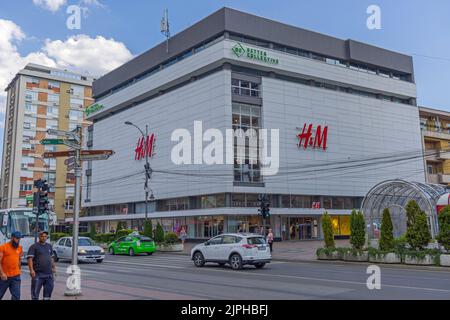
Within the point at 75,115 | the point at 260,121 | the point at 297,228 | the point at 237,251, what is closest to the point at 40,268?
the point at 237,251

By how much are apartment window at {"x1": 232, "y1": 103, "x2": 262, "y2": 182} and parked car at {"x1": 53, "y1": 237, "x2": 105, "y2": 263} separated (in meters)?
22.2

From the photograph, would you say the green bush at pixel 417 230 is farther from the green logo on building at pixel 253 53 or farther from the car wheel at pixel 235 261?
the green logo on building at pixel 253 53

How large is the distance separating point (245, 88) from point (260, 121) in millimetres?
3969

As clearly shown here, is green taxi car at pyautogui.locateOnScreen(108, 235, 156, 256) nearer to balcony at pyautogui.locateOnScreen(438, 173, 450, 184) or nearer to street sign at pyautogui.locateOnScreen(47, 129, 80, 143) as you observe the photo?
street sign at pyautogui.locateOnScreen(47, 129, 80, 143)

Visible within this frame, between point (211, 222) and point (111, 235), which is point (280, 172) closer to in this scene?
point (211, 222)

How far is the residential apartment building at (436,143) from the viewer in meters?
66.2

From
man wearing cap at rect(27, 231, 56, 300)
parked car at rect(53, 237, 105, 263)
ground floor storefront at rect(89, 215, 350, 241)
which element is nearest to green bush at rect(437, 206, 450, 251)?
parked car at rect(53, 237, 105, 263)

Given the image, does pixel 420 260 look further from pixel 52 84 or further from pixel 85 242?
pixel 52 84

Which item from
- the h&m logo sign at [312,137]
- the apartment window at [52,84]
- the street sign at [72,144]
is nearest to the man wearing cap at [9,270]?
the street sign at [72,144]

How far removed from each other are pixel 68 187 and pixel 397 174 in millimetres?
58864

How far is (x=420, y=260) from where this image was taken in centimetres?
2094

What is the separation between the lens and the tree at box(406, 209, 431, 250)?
854 inches

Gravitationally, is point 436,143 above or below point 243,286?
above

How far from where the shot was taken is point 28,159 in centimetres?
8300
